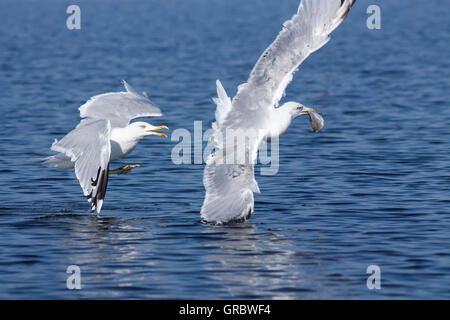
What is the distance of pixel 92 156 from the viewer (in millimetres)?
12508

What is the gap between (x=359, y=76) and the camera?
114 feet

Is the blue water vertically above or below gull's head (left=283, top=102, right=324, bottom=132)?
below

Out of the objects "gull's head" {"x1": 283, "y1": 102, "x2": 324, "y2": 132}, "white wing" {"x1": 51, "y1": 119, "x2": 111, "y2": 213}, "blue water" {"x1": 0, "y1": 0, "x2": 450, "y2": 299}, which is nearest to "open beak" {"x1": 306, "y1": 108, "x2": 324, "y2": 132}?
"gull's head" {"x1": 283, "y1": 102, "x2": 324, "y2": 132}

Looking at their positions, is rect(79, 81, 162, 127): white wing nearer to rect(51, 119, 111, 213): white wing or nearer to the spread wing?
rect(51, 119, 111, 213): white wing

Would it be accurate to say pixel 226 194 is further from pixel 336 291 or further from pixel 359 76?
pixel 359 76

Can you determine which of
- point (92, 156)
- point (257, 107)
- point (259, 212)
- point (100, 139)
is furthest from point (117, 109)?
point (257, 107)

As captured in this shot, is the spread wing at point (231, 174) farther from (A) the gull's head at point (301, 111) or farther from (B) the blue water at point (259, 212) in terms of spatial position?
(A) the gull's head at point (301, 111)

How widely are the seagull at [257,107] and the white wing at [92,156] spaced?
5.07 feet

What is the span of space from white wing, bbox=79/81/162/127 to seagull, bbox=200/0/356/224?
229 centimetres

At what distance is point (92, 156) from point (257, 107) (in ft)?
7.92

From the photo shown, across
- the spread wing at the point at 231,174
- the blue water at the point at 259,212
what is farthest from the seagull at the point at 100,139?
the spread wing at the point at 231,174

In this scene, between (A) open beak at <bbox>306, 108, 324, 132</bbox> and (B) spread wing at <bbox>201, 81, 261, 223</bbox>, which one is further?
(A) open beak at <bbox>306, 108, 324, 132</bbox>

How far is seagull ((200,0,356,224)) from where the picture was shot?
449 inches
